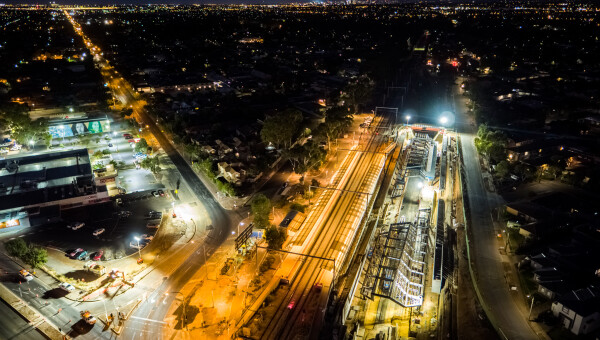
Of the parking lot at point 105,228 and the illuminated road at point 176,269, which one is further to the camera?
the parking lot at point 105,228

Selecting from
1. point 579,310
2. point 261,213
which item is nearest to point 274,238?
point 261,213

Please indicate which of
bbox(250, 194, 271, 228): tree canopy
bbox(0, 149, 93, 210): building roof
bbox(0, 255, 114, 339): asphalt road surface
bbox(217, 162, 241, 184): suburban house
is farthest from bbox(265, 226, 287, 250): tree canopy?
bbox(0, 149, 93, 210): building roof

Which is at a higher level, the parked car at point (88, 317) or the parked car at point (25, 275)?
the parked car at point (25, 275)

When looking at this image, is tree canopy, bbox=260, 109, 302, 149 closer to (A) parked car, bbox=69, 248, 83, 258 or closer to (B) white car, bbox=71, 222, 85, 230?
(B) white car, bbox=71, 222, 85, 230

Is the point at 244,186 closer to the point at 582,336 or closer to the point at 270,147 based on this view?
the point at 270,147

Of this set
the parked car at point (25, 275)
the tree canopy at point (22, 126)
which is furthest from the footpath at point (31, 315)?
the tree canopy at point (22, 126)

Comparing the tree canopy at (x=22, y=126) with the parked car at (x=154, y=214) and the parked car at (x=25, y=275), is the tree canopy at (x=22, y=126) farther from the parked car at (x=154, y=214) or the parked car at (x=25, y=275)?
the parked car at (x=25, y=275)
